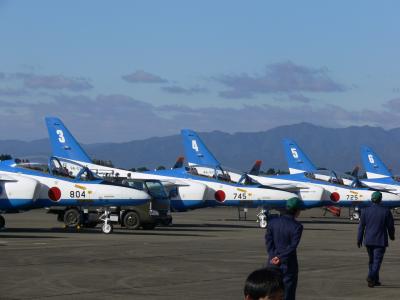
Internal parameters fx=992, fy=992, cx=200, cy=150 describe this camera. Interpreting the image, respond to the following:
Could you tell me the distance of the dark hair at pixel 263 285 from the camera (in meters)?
5.40

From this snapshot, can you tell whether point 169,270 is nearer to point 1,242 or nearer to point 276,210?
point 1,242

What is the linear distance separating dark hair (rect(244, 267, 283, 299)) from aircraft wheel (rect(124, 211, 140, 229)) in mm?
29412

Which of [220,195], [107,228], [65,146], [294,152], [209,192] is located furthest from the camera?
[294,152]

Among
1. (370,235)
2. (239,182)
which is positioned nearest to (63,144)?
(239,182)

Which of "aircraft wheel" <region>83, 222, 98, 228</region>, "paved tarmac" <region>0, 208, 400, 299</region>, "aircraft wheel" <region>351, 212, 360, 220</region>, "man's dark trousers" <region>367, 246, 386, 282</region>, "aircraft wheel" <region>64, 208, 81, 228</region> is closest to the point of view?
"paved tarmac" <region>0, 208, 400, 299</region>

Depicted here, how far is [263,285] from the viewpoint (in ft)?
17.7

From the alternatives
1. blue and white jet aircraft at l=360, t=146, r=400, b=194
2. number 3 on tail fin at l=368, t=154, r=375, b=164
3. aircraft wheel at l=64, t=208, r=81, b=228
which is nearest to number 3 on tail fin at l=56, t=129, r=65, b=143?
aircraft wheel at l=64, t=208, r=81, b=228

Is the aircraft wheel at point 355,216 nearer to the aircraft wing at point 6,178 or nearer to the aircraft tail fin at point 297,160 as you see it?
the aircraft tail fin at point 297,160

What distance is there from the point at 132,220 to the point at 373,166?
37513 mm

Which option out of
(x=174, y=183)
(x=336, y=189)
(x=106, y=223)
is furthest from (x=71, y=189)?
(x=336, y=189)

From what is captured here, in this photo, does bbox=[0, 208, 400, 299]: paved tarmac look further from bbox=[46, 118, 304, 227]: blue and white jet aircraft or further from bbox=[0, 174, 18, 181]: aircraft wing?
bbox=[46, 118, 304, 227]: blue and white jet aircraft

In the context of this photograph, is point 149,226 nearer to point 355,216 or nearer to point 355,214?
point 355,214

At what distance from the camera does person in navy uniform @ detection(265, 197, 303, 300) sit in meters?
11.4

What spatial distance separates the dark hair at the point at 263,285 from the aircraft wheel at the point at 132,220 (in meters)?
29.4
